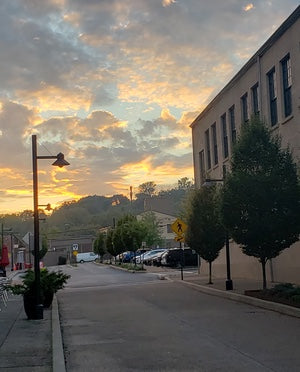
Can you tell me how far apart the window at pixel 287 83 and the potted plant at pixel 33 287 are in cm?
1109

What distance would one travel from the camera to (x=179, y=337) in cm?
1161

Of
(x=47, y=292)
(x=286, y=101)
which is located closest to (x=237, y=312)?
(x=47, y=292)

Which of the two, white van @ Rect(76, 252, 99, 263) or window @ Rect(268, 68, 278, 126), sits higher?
window @ Rect(268, 68, 278, 126)

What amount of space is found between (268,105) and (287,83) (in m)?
1.74

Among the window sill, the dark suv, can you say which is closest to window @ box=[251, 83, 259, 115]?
the window sill

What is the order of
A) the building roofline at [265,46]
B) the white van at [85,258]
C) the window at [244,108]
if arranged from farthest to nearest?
the white van at [85,258], the window at [244,108], the building roofline at [265,46]

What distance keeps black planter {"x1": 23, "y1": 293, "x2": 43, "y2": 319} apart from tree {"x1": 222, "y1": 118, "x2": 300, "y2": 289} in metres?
6.60

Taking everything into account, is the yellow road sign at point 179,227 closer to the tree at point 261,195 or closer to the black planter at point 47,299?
the tree at point 261,195

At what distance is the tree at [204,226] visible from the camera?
2573 cm

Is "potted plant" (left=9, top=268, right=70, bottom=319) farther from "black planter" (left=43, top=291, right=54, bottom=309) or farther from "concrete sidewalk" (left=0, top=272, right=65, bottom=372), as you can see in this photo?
"concrete sidewalk" (left=0, top=272, right=65, bottom=372)

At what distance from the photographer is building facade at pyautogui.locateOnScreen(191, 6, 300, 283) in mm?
22156

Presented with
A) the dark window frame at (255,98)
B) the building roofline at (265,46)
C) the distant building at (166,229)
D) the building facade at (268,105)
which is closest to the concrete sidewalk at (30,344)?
the building facade at (268,105)

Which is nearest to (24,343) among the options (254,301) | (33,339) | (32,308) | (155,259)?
(33,339)

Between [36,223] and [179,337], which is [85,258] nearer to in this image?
[36,223]
